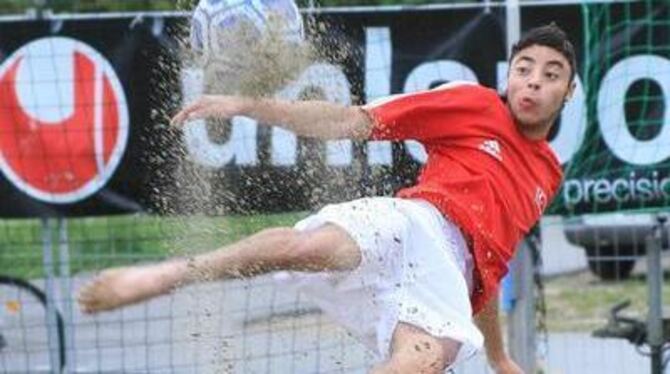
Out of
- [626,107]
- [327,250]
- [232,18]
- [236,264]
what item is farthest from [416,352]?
[626,107]

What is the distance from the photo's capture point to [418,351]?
595 centimetres

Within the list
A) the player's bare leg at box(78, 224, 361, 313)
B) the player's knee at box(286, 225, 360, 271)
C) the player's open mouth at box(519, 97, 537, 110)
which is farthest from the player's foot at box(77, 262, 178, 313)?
the player's open mouth at box(519, 97, 537, 110)

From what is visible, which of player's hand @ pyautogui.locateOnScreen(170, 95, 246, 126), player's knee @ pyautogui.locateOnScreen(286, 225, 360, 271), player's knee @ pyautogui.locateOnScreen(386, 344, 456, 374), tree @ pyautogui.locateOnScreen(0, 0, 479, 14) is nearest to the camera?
player's knee @ pyautogui.locateOnScreen(286, 225, 360, 271)

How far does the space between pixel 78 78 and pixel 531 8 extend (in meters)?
2.11

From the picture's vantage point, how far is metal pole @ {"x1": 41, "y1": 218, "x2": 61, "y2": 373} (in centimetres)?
884

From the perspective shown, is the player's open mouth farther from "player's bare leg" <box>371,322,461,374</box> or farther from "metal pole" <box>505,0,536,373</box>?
"metal pole" <box>505,0,536,373</box>

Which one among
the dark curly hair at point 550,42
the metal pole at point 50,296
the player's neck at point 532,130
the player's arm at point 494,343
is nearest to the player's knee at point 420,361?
the player's arm at point 494,343

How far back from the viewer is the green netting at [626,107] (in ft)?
27.6

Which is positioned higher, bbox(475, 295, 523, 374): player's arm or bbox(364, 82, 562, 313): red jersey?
bbox(364, 82, 562, 313): red jersey

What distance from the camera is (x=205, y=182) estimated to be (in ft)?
27.1

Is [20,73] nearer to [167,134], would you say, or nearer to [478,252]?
[167,134]

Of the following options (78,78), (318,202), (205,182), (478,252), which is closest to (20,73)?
(78,78)

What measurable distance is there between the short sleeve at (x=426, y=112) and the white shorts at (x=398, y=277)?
273mm

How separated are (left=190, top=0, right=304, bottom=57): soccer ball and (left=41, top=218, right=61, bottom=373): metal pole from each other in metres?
2.56
